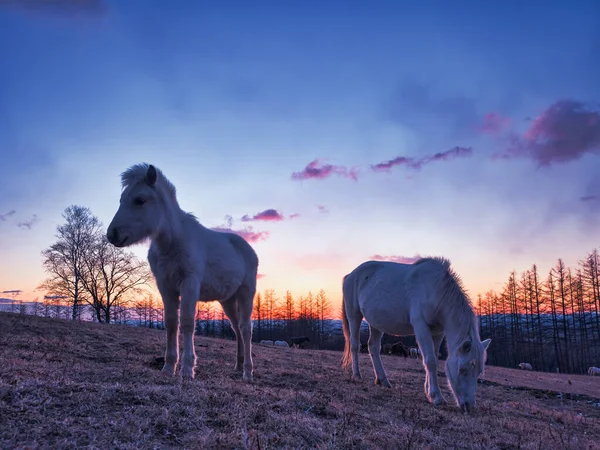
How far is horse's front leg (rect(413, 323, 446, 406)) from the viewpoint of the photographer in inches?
293

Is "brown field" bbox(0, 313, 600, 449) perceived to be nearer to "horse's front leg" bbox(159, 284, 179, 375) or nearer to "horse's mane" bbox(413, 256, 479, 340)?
"horse's front leg" bbox(159, 284, 179, 375)

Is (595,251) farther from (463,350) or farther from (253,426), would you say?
(253,426)

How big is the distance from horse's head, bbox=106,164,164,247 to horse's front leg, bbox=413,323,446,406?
5.39m

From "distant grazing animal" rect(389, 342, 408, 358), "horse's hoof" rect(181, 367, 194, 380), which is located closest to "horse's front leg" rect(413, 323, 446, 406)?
"horse's hoof" rect(181, 367, 194, 380)

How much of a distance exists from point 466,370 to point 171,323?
5.14m

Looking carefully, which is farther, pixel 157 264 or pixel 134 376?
pixel 157 264

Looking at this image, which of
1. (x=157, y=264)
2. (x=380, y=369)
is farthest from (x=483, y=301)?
(x=157, y=264)

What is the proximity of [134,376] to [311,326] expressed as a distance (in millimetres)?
66754

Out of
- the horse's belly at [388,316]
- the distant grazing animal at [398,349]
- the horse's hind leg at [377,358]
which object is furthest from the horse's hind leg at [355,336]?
the distant grazing animal at [398,349]

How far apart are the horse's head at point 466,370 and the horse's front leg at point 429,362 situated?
→ 0.38 meters

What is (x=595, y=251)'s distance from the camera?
168 ft

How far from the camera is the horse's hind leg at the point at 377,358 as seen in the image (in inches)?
370

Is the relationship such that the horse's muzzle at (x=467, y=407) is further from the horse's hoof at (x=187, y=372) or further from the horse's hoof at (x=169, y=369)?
the horse's hoof at (x=169, y=369)

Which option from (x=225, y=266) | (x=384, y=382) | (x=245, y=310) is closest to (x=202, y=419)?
(x=225, y=266)
